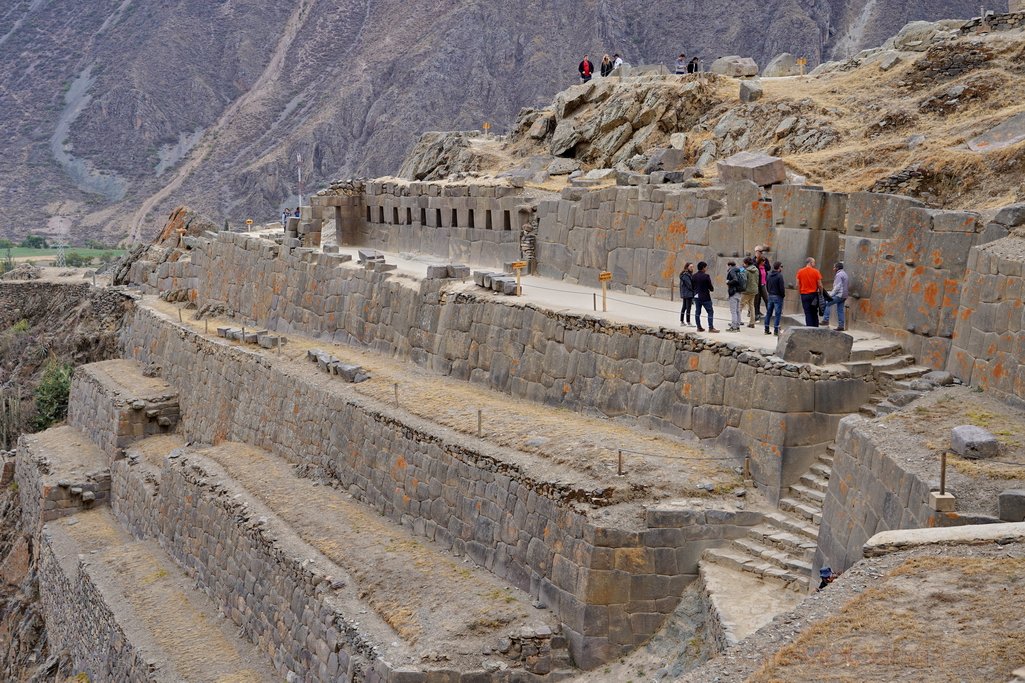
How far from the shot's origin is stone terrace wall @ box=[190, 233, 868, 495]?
1634 cm

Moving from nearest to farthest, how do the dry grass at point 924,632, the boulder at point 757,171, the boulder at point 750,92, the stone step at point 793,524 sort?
the dry grass at point 924,632 < the stone step at point 793,524 < the boulder at point 757,171 < the boulder at point 750,92

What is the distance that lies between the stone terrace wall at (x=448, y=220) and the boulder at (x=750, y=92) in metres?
6.74

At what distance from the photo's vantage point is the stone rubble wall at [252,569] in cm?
1673

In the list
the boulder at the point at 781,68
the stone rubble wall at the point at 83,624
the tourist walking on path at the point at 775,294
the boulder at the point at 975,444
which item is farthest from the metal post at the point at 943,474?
the boulder at the point at 781,68

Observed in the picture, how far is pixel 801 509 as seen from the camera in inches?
620

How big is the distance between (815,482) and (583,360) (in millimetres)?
5143

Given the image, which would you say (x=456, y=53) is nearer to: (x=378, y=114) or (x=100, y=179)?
(x=378, y=114)

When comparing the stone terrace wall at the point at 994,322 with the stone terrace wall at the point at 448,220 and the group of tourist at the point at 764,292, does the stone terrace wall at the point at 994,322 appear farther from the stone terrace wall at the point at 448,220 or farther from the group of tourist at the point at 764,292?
the stone terrace wall at the point at 448,220

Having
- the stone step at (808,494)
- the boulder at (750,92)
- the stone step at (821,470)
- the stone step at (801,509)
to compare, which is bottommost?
the stone step at (801,509)

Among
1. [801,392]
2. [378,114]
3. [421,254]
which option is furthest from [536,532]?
[378,114]

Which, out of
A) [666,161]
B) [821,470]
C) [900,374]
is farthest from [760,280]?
[666,161]

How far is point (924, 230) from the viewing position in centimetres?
1714

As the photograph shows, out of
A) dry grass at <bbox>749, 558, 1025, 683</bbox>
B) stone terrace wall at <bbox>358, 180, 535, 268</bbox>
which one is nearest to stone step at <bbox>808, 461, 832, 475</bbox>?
dry grass at <bbox>749, 558, 1025, 683</bbox>

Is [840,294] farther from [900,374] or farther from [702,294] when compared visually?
[702,294]
